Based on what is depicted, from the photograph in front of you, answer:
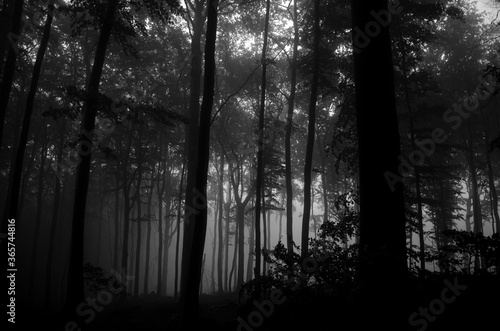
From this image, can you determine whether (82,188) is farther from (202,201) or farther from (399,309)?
(399,309)

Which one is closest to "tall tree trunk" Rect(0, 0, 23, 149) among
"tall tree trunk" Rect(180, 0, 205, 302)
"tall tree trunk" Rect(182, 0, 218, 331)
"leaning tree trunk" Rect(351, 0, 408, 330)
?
"tall tree trunk" Rect(182, 0, 218, 331)

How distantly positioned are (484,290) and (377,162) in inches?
83.7

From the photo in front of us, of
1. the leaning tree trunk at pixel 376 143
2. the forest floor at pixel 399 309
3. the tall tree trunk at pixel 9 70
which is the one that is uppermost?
the tall tree trunk at pixel 9 70

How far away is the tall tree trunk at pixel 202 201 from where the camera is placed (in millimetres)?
7051

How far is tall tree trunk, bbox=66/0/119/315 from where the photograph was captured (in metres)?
7.49

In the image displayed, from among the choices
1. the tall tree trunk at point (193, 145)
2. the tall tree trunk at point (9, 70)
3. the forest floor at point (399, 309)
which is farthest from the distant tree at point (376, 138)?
the tall tree trunk at point (9, 70)

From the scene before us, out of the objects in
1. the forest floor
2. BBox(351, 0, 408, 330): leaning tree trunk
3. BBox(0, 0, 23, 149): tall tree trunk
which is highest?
→ BBox(0, 0, 23, 149): tall tree trunk

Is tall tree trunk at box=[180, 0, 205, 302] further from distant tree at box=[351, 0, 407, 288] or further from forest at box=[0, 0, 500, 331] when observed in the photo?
distant tree at box=[351, 0, 407, 288]

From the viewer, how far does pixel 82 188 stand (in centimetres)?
802

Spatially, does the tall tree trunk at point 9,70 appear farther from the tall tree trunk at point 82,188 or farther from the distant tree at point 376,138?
the distant tree at point 376,138

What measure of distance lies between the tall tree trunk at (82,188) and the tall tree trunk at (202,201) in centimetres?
262

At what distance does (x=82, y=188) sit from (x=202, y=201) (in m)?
3.34

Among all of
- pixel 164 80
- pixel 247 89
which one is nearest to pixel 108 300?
pixel 164 80

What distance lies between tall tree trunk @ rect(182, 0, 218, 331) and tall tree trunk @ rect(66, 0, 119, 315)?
262 cm
